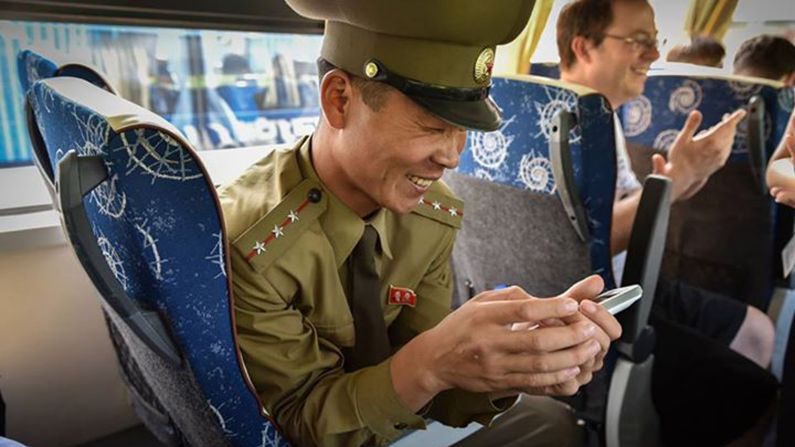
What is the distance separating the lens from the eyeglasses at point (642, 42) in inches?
68.3

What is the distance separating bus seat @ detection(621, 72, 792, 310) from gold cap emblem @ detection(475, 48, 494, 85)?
3.27 feet

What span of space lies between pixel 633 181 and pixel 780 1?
24.0 inches

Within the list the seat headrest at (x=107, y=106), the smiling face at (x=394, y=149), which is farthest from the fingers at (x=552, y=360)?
the seat headrest at (x=107, y=106)

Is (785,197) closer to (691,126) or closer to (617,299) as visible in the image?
(691,126)

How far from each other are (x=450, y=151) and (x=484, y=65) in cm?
15

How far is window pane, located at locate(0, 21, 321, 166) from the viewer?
4.85 ft

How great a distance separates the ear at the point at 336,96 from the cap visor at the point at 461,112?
0.12 meters

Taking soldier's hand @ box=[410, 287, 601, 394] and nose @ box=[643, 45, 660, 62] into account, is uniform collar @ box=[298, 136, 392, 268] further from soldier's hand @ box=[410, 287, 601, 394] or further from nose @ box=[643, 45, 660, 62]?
nose @ box=[643, 45, 660, 62]

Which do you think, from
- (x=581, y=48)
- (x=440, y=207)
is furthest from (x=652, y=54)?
→ (x=440, y=207)

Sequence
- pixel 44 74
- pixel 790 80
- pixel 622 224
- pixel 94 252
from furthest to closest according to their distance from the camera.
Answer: pixel 622 224 < pixel 790 80 < pixel 44 74 < pixel 94 252

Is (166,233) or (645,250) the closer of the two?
(166,233)

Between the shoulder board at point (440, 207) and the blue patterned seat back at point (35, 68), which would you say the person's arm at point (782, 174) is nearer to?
the shoulder board at point (440, 207)

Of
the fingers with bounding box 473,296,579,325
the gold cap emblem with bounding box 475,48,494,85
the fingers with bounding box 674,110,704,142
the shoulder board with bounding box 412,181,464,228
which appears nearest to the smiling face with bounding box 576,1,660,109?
the fingers with bounding box 674,110,704,142

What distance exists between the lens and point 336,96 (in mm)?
1031
